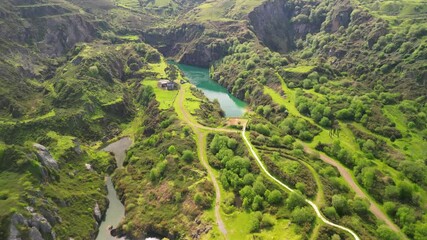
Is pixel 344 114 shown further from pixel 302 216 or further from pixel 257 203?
Result: pixel 302 216

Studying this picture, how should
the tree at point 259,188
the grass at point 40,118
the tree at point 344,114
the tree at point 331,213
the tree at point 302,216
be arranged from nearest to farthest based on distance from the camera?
the tree at point 302,216
the tree at point 331,213
the tree at point 259,188
the grass at point 40,118
the tree at point 344,114

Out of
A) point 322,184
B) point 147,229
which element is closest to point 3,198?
point 147,229

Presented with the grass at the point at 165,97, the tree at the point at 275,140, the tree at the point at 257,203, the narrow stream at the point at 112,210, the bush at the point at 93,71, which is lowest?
the narrow stream at the point at 112,210

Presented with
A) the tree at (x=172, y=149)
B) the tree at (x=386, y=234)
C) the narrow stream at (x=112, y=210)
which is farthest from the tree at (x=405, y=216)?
the narrow stream at (x=112, y=210)

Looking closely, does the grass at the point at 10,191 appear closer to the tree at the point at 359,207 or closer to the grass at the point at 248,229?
the grass at the point at 248,229

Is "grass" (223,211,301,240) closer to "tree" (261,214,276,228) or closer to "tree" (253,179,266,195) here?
"tree" (261,214,276,228)

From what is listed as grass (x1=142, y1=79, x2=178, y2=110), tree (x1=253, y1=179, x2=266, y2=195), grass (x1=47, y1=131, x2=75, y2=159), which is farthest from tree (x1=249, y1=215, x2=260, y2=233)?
grass (x1=142, y1=79, x2=178, y2=110)

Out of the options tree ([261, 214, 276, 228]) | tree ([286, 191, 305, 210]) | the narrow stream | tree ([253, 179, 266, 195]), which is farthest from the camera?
tree ([253, 179, 266, 195])
